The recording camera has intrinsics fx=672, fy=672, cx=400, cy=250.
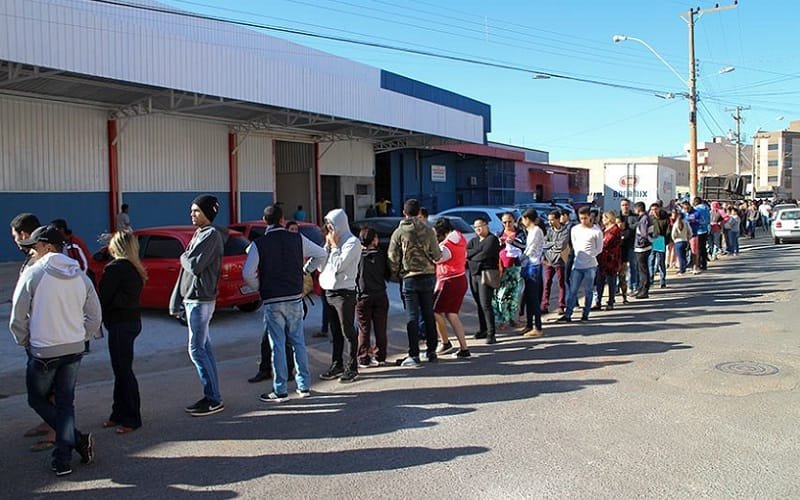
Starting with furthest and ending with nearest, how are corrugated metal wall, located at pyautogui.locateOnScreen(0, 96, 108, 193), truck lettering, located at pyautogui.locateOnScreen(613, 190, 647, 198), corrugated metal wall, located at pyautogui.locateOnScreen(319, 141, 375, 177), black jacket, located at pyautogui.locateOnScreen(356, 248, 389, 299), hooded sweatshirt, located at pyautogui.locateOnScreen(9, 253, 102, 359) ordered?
truck lettering, located at pyautogui.locateOnScreen(613, 190, 647, 198), corrugated metal wall, located at pyautogui.locateOnScreen(319, 141, 375, 177), corrugated metal wall, located at pyautogui.locateOnScreen(0, 96, 108, 193), black jacket, located at pyautogui.locateOnScreen(356, 248, 389, 299), hooded sweatshirt, located at pyautogui.locateOnScreen(9, 253, 102, 359)

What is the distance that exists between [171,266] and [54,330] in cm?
618

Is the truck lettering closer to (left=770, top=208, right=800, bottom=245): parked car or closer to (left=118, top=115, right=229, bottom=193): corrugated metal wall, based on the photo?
(left=770, top=208, right=800, bottom=245): parked car

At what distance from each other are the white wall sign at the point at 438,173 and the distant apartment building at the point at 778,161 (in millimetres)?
89886

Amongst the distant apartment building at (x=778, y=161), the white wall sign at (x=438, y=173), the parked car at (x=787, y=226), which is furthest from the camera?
the distant apartment building at (x=778, y=161)

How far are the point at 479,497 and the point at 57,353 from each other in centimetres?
309

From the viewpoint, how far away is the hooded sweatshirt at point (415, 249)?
26.4ft

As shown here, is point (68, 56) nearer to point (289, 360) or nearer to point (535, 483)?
point (289, 360)

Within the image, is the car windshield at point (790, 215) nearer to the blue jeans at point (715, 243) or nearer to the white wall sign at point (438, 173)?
the blue jeans at point (715, 243)

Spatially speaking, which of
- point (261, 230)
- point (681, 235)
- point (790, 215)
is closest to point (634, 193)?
point (790, 215)

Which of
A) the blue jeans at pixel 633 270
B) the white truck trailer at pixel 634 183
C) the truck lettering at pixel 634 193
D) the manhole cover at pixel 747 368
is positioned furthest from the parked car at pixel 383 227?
the truck lettering at pixel 634 193

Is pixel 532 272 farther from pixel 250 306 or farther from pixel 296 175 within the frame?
pixel 296 175

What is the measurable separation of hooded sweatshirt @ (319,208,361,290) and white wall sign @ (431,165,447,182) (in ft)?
96.2

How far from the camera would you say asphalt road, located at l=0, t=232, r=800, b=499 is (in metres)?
4.48

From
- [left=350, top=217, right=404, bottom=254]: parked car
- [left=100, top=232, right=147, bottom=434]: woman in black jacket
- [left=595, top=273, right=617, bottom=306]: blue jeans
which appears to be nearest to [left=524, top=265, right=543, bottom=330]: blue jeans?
[left=595, top=273, right=617, bottom=306]: blue jeans
